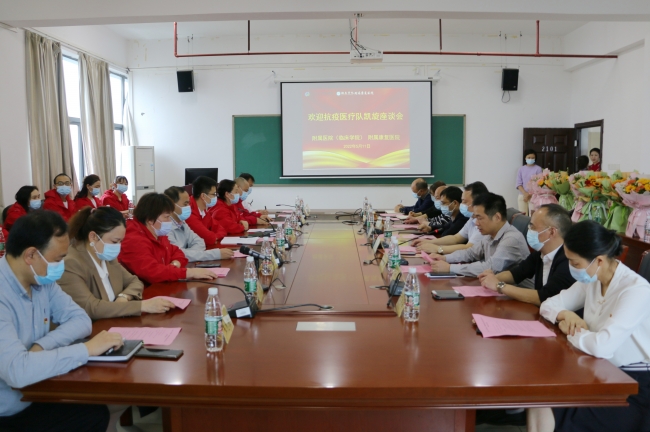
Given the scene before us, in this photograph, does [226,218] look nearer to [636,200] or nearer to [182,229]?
[182,229]

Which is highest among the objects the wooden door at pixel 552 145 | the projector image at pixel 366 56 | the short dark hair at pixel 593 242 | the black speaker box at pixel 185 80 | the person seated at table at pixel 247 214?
the black speaker box at pixel 185 80

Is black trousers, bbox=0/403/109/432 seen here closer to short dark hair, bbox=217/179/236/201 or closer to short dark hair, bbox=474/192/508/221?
short dark hair, bbox=474/192/508/221

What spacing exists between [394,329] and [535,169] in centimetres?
745

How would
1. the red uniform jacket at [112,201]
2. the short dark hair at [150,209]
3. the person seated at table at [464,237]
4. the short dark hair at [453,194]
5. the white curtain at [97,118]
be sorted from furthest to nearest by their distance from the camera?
the white curtain at [97,118] → the red uniform jacket at [112,201] → the short dark hair at [453,194] → the person seated at table at [464,237] → the short dark hair at [150,209]

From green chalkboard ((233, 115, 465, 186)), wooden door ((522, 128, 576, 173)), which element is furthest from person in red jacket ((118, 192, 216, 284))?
A: wooden door ((522, 128, 576, 173))

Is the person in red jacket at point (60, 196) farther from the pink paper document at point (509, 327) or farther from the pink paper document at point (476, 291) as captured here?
the pink paper document at point (509, 327)

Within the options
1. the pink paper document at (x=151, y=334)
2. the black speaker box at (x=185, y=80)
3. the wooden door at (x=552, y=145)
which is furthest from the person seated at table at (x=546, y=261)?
the black speaker box at (x=185, y=80)

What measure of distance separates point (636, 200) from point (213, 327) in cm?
347

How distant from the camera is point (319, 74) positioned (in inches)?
349

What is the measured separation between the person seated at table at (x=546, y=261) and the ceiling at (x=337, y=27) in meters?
5.97

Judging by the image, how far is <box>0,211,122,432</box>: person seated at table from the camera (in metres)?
1.62

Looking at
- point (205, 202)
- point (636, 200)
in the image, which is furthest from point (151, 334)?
point (636, 200)

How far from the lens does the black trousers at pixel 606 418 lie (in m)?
1.82

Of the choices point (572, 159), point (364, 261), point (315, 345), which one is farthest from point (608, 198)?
point (572, 159)
